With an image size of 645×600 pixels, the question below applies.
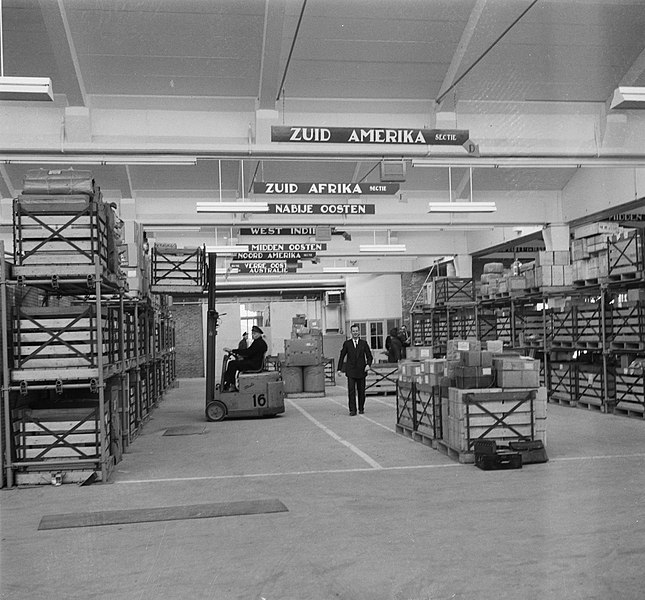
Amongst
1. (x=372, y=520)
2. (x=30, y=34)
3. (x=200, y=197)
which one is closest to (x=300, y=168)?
(x=200, y=197)

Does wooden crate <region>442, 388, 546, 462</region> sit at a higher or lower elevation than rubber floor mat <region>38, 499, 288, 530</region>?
higher

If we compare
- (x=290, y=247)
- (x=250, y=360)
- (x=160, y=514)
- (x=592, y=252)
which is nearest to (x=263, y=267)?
(x=290, y=247)

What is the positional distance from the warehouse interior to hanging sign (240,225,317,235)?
0.34 feet

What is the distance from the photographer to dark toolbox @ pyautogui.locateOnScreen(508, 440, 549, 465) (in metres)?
9.67

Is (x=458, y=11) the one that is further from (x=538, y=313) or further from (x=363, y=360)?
(x=538, y=313)

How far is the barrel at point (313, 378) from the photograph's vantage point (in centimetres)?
2192

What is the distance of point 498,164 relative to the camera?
14414 millimetres

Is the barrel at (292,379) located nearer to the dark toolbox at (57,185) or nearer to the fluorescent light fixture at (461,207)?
the fluorescent light fixture at (461,207)

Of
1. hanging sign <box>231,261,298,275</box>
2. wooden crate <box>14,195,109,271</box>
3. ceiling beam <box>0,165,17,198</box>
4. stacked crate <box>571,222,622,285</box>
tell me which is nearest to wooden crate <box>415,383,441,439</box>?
wooden crate <box>14,195,109,271</box>

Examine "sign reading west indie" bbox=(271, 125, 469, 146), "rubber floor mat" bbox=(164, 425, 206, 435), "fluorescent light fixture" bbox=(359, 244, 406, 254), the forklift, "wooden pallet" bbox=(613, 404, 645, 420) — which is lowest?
"rubber floor mat" bbox=(164, 425, 206, 435)

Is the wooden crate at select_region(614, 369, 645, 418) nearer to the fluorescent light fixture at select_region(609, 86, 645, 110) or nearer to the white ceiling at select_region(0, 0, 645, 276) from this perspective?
the white ceiling at select_region(0, 0, 645, 276)

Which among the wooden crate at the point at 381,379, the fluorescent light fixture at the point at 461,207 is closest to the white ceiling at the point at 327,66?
the fluorescent light fixture at the point at 461,207

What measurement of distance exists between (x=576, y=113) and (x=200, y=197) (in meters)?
9.67

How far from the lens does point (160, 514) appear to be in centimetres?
748
